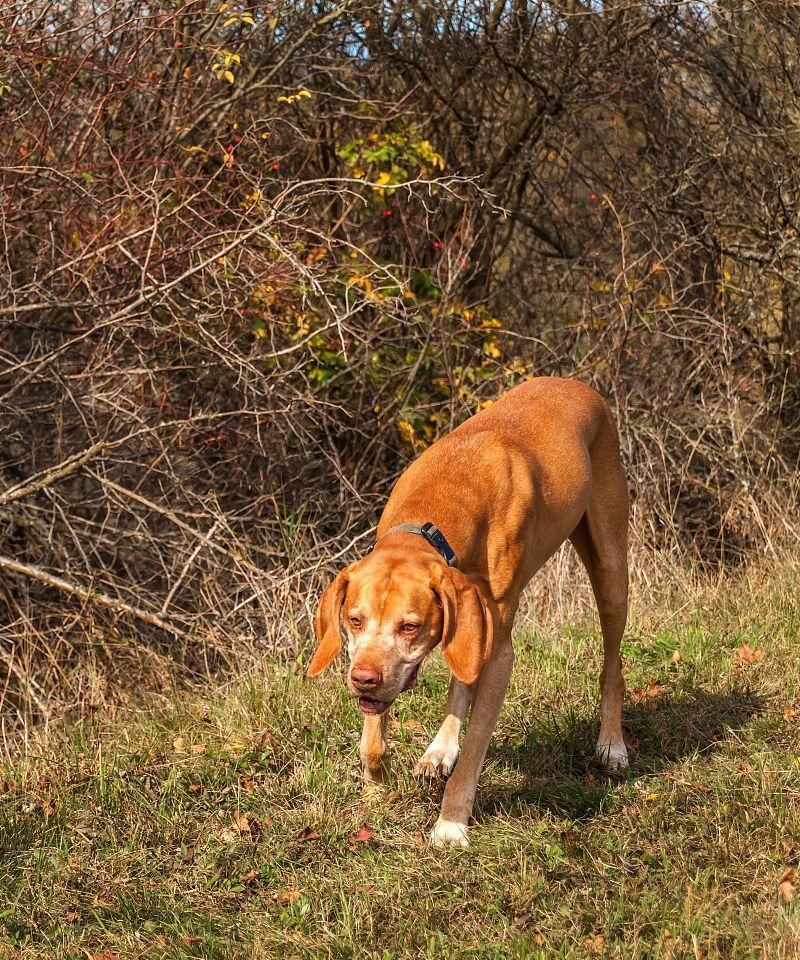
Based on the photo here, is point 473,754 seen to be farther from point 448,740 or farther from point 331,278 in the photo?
point 331,278

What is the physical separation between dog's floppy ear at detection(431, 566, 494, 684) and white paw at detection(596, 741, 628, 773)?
122 centimetres

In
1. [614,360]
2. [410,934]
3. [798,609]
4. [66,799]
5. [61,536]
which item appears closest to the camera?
[410,934]

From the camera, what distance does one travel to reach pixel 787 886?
339 cm

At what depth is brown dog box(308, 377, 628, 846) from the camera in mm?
3488

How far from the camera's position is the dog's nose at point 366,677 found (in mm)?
3369

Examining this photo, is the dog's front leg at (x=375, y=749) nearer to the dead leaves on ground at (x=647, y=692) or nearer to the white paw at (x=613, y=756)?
the white paw at (x=613, y=756)

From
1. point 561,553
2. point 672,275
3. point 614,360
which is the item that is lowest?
point 561,553

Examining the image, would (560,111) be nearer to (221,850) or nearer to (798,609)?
(798,609)

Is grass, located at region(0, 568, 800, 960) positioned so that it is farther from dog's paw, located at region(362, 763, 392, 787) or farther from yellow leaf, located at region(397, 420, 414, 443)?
yellow leaf, located at region(397, 420, 414, 443)

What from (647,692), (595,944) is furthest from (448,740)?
(595,944)

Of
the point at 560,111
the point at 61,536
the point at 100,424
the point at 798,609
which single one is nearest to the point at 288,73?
the point at 560,111

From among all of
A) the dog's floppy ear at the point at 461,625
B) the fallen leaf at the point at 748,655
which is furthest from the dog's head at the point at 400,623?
the fallen leaf at the point at 748,655

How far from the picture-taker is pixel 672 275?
27.3 feet

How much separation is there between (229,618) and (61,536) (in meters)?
1.03
